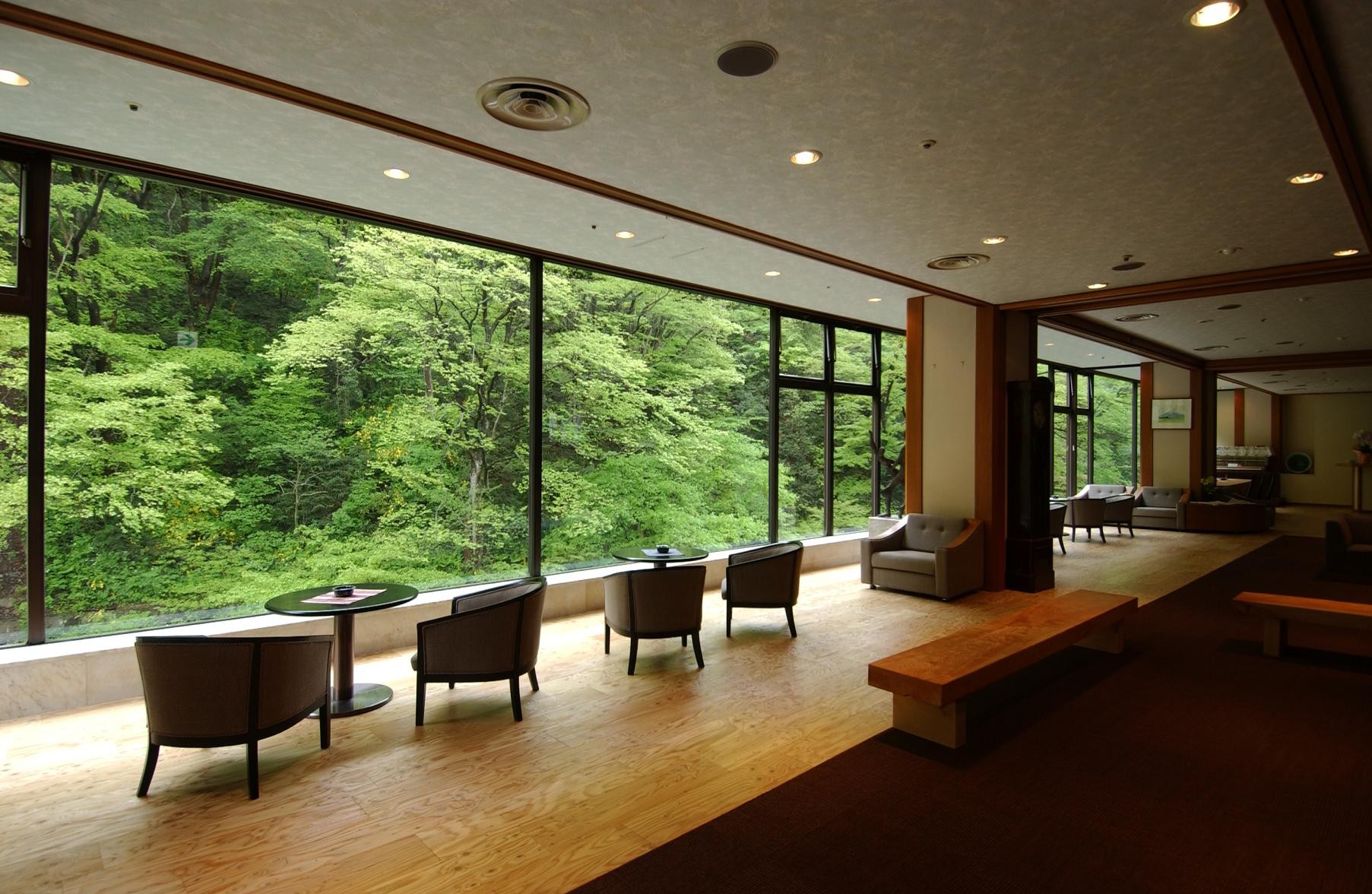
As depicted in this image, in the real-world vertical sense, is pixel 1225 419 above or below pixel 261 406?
above

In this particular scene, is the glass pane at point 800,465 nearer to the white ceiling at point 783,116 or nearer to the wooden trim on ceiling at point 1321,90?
the white ceiling at point 783,116

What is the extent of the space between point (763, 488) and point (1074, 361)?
791 centimetres

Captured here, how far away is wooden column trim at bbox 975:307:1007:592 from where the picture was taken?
7125 mm

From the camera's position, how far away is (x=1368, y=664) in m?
4.65

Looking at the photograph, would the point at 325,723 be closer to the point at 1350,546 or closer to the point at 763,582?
the point at 763,582

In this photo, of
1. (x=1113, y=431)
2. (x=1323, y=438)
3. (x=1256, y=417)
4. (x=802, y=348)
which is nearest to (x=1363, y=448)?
(x=1323, y=438)

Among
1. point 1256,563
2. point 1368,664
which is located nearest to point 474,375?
point 1368,664

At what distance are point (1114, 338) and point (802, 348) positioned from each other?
491cm

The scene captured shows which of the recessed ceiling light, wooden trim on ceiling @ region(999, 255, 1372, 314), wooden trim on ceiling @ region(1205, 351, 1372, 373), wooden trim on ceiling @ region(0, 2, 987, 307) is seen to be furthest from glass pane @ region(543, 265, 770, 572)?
wooden trim on ceiling @ region(1205, 351, 1372, 373)

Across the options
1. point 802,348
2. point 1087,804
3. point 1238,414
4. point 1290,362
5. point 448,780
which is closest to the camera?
point 1087,804

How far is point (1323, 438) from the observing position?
18375 millimetres

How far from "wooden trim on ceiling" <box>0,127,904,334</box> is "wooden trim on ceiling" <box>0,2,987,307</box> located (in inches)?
61.2

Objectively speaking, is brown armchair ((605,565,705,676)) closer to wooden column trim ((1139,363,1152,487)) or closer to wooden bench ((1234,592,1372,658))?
wooden bench ((1234,592,1372,658))

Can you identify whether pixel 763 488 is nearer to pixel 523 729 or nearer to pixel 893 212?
pixel 893 212
